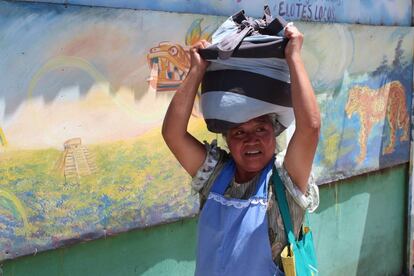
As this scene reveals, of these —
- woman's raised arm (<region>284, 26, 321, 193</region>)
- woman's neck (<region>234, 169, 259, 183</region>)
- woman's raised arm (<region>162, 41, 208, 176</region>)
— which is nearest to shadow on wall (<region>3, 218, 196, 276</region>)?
woman's raised arm (<region>162, 41, 208, 176</region>)

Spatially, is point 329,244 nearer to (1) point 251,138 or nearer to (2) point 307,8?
(2) point 307,8

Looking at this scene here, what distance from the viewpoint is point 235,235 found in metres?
2.00

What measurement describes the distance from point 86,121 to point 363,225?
2763mm

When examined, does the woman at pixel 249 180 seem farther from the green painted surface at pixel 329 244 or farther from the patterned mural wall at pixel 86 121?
the green painted surface at pixel 329 244

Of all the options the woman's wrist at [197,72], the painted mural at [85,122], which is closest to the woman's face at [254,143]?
the woman's wrist at [197,72]

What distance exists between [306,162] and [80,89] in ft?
3.96

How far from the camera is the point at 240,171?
84.0 inches

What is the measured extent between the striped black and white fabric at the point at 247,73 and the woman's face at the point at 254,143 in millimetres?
48

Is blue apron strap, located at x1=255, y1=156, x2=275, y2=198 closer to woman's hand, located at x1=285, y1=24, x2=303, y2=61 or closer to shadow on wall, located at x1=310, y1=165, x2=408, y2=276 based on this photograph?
woman's hand, located at x1=285, y1=24, x2=303, y2=61

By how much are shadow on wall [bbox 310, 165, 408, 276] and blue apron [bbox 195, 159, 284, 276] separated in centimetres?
230

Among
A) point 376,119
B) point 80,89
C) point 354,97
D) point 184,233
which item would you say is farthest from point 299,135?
point 376,119

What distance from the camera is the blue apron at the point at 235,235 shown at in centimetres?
197

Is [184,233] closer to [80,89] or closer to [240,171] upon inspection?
[80,89]

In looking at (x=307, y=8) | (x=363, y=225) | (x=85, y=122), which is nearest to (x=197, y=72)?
(x=85, y=122)
